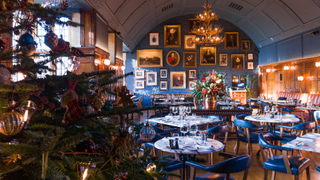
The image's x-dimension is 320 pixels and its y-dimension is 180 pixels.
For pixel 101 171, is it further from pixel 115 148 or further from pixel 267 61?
pixel 267 61

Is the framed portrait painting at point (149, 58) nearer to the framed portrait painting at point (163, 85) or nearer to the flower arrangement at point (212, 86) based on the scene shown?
the framed portrait painting at point (163, 85)

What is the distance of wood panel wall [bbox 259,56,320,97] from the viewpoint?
33.4 ft

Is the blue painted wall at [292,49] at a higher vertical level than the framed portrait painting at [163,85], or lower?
higher

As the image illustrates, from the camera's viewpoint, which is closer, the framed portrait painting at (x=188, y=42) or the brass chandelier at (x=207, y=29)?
the brass chandelier at (x=207, y=29)

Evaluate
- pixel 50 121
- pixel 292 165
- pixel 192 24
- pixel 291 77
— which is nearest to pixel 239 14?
pixel 192 24

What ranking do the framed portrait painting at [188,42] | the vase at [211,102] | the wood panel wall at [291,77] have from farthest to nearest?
the framed portrait painting at [188,42], the wood panel wall at [291,77], the vase at [211,102]

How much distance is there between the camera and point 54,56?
109cm

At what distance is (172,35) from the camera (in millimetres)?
14016

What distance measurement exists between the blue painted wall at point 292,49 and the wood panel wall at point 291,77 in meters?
0.26

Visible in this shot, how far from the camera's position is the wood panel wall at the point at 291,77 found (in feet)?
33.4

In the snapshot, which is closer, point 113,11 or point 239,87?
point 113,11

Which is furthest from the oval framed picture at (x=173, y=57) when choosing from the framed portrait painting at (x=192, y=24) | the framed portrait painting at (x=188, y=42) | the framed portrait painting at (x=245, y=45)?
the framed portrait painting at (x=245, y=45)

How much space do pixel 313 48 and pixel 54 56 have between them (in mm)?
11555

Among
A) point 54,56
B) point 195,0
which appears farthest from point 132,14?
point 54,56
